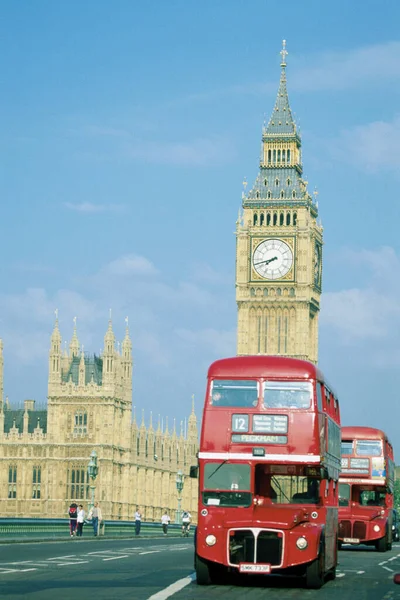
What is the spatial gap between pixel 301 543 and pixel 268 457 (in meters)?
1.53

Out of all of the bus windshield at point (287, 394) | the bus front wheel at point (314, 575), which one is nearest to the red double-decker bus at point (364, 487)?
the bus windshield at point (287, 394)

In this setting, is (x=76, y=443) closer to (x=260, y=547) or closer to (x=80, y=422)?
(x=80, y=422)

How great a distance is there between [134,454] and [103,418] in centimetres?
546

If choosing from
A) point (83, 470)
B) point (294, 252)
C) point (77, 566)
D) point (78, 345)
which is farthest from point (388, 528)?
point (294, 252)

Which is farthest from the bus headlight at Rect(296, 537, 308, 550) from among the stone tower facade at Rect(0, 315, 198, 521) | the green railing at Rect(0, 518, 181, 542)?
the stone tower facade at Rect(0, 315, 198, 521)

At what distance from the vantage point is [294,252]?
381ft

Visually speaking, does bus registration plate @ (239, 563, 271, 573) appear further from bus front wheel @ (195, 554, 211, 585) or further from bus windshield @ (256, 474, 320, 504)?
bus windshield @ (256, 474, 320, 504)

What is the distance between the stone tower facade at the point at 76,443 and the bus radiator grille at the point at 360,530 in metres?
57.8

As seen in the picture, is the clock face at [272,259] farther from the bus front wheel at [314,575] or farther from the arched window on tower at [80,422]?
the bus front wheel at [314,575]

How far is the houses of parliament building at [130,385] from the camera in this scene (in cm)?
10012

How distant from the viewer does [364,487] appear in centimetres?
4231

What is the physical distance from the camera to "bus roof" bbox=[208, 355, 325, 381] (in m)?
23.8

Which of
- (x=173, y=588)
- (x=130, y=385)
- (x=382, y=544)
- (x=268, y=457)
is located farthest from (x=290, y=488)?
(x=130, y=385)

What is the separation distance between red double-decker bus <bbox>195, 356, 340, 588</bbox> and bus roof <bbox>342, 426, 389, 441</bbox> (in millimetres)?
16834
